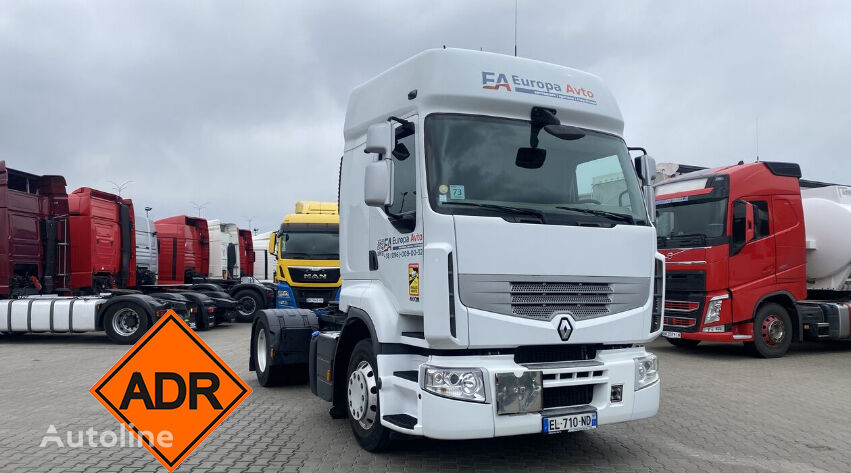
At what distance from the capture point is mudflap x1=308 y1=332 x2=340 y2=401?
258 inches

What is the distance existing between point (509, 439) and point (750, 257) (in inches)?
284

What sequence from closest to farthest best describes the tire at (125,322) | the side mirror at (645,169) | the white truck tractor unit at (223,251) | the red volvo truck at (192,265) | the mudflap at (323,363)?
the side mirror at (645,169) < the mudflap at (323,363) < the tire at (125,322) < the red volvo truck at (192,265) < the white truck tractor unit at (223,251)

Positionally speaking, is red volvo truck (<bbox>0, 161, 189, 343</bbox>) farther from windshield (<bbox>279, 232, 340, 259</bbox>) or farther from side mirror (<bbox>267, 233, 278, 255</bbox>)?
windshield (<bbox>279, 232, 340, 259</bbox>)

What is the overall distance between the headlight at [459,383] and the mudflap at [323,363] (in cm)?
174

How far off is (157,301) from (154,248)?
621cm

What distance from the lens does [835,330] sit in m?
12.6

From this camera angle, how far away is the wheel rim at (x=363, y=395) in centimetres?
568

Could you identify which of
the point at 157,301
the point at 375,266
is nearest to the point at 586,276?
the point at 375,266

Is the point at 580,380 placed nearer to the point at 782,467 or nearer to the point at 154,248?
the point at 782,467

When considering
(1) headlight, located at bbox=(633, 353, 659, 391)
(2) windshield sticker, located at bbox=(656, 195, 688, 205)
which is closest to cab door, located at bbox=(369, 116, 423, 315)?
(1) headlight, located at bbox=(633, 353, 659, 391)

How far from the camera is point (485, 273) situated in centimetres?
501

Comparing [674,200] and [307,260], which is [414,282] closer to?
[674,200]

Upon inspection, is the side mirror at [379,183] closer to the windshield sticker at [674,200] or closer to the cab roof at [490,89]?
the cab roof at [490,89]

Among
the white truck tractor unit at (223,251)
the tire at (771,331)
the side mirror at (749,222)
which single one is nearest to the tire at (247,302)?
the white truck tractor unit at (223,251)
